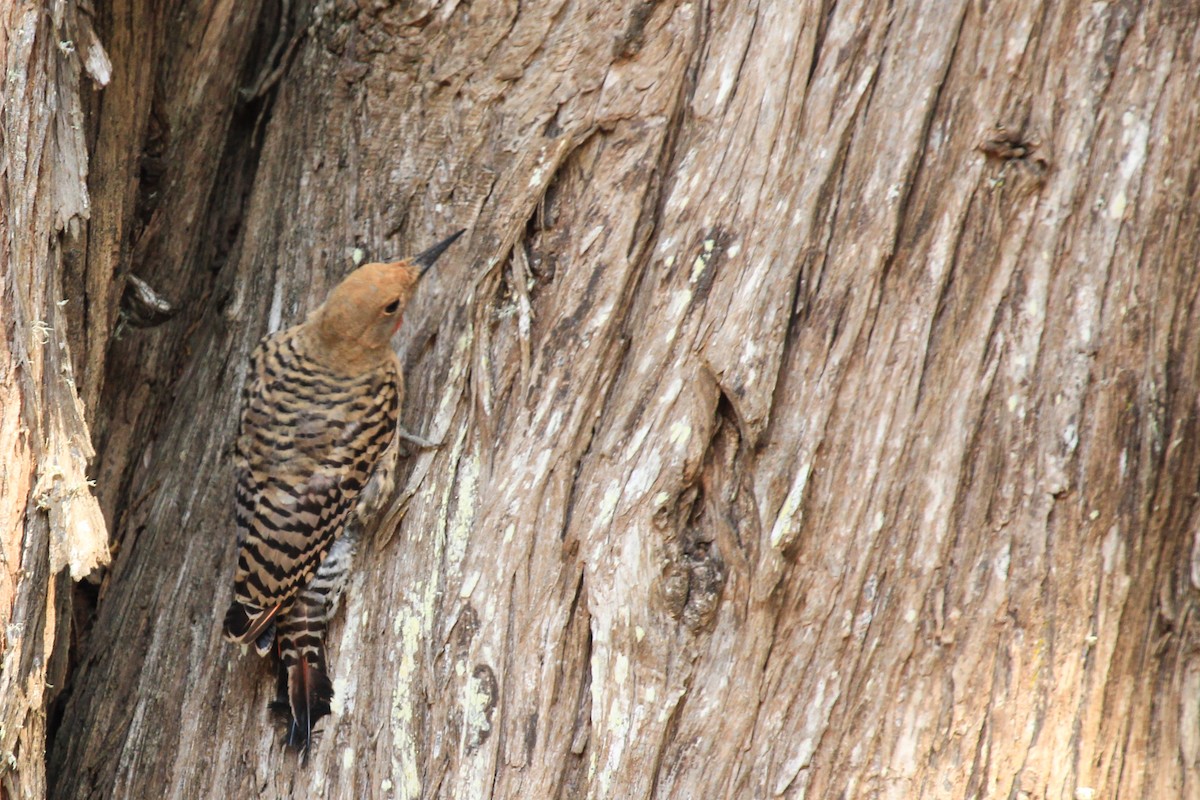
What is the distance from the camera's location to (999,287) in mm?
2576

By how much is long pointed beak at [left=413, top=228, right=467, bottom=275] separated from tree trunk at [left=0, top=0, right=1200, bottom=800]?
0.05 meters

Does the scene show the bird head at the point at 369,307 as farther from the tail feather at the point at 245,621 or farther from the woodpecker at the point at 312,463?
the tail feather at the point at 245,621

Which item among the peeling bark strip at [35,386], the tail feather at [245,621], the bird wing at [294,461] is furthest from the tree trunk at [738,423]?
the bird wing at [294,461]

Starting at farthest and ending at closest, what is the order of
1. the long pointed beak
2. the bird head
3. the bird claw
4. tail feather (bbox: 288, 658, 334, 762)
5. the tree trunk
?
the bird head < the long pointed beak < the bird claw < tail feather (bbox: 288, 658, 334, 762) < the tree trunk

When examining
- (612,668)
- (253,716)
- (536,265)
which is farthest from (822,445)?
(253,716)

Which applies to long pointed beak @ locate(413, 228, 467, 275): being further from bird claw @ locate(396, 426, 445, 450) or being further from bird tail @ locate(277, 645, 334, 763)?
bird tail @ locate(277, 645, 334, 763)

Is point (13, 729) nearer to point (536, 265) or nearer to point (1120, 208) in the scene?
point (536, 265)

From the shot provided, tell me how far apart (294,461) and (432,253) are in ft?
3.07

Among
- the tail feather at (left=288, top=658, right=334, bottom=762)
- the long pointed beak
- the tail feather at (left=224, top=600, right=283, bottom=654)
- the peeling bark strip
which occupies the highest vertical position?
the long pointed beak

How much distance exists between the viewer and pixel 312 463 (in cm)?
374

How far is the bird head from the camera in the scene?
3.41m

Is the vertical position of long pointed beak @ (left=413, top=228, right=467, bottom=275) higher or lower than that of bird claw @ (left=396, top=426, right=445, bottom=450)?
higher

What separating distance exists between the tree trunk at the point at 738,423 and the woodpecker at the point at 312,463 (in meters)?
0.14

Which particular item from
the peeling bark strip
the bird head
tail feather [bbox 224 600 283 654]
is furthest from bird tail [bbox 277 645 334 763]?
the bird head
